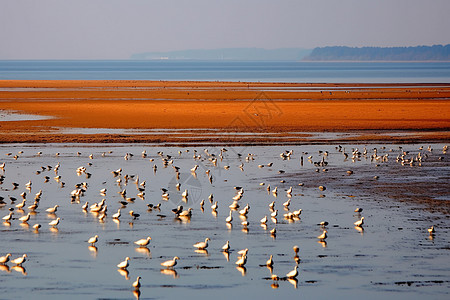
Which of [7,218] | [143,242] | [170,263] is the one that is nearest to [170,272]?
[170,263]

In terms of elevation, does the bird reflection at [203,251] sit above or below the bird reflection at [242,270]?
above

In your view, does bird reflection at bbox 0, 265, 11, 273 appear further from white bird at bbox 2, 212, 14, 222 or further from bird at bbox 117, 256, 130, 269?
white bird at bbox 2, 212, 14, 222

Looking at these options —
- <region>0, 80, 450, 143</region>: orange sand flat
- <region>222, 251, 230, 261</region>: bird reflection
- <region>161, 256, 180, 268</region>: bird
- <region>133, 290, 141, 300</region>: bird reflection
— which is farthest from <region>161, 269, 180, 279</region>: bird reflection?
<region>0, 80, 450, 143</region>: orange sand flat

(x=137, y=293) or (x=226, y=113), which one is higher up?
(x=226, y=113)

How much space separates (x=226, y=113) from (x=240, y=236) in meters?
37.8

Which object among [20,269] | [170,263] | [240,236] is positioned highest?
[170,263]

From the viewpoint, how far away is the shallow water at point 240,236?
1806 centimetres

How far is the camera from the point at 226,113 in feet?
198

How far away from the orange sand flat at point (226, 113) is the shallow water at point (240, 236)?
10874 mm

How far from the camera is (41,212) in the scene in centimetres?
2606

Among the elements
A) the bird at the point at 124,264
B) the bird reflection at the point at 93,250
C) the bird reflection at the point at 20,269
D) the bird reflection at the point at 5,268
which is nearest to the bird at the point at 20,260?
the bird reflection at the point at 20,269

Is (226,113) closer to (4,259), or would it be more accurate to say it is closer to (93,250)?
(93,250)

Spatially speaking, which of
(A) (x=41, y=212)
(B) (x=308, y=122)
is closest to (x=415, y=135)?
(B) (x=308, y=122)

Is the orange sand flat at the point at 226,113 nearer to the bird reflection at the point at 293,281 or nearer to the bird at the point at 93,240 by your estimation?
the bird at the point at 93,240
